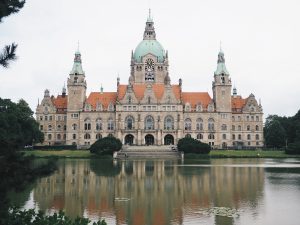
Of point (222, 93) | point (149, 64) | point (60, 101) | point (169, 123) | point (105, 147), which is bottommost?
point (105, 147)

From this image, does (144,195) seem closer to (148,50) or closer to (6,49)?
(6,49)

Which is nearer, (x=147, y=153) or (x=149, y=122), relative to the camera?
(x=147, y=153)

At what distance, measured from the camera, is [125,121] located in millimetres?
88562

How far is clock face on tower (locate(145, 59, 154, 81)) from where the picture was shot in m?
102

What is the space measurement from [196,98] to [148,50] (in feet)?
58.5

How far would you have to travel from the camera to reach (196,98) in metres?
93.1

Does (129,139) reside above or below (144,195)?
above

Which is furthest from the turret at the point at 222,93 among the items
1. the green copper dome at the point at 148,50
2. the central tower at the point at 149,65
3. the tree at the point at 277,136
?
the green copper dome at the point at 148,50

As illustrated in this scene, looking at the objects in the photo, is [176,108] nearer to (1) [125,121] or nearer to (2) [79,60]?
(1) [125,121]

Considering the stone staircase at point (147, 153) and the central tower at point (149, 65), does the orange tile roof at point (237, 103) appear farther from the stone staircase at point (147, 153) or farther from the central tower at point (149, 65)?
the stone staircase at point (147, 153)

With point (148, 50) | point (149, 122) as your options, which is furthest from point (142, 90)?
Result: point (148, 50)

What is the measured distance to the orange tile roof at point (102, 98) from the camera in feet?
301

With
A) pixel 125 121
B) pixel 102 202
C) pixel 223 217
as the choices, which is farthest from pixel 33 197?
pixel 125 121

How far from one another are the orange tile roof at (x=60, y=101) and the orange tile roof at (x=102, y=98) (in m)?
6.13
